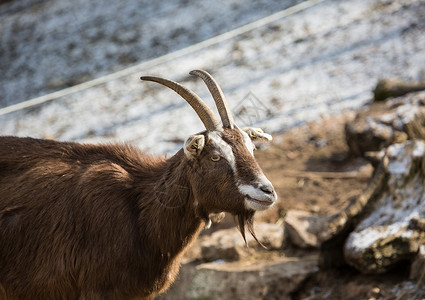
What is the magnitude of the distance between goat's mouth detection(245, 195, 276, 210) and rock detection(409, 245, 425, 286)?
1.71 meters

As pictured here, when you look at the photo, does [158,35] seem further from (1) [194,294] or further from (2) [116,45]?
(1) [194,294]

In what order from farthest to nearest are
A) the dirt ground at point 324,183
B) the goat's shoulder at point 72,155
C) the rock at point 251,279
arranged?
1. the rock at point 251,279
2. the dirt ground at point 324,183
3. the goat's shoulder at point 72,155

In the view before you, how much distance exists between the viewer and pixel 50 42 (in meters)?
12.4

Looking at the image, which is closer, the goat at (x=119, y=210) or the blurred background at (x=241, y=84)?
the goat at (x=119, y=210)

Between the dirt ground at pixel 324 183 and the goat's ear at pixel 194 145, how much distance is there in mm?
2133

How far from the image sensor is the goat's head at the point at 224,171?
424 cm

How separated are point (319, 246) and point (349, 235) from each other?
0.51 metres

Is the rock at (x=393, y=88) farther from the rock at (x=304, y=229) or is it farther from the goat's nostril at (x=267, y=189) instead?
the goat's nostril at (x=267, y=189)

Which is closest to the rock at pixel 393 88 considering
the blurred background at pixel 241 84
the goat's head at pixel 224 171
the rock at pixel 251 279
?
the blurred background at pixel 241 84

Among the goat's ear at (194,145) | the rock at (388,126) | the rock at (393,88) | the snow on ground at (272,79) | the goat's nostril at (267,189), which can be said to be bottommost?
the goat's nostril at (267,189)

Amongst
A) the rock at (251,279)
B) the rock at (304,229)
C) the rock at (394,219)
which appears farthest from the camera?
the rock at (304,229)

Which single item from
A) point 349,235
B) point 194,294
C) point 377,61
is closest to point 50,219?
point 194,294

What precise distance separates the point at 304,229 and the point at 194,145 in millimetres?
2385

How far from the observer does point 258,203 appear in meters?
4.21
